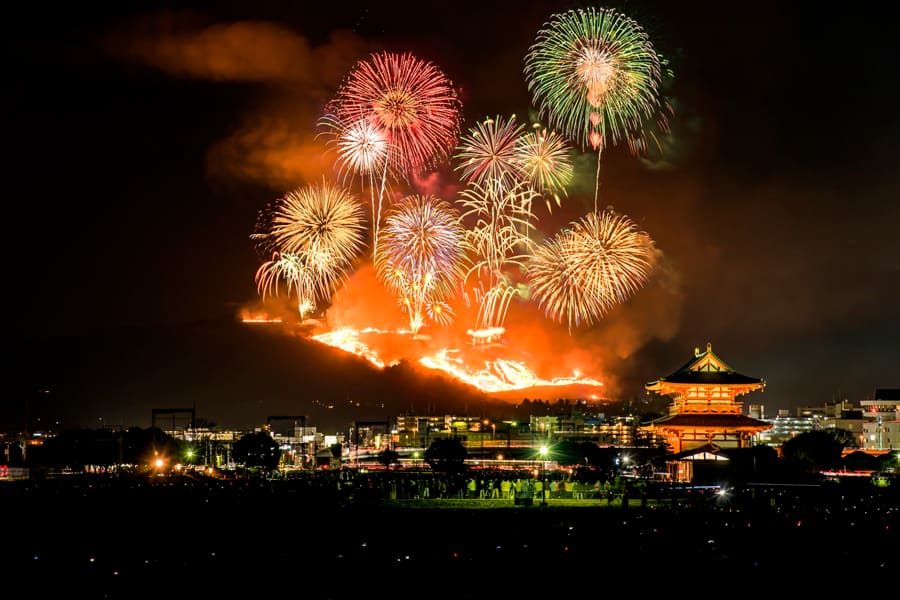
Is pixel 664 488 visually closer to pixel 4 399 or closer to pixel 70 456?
pixel 70 456

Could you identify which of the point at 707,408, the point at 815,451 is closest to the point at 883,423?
the point at 707,408

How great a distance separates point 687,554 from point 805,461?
3689cm

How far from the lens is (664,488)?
1773 inches

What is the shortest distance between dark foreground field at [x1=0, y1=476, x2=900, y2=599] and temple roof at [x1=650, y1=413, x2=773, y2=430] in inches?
1070

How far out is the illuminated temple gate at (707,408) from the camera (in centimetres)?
6519

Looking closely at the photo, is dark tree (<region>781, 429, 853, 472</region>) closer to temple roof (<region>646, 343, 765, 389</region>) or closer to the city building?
temple roof (<region>646, 343, 765, 389</region>)

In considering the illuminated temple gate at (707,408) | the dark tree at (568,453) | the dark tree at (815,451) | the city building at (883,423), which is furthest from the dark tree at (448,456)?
the city building at (883,423)

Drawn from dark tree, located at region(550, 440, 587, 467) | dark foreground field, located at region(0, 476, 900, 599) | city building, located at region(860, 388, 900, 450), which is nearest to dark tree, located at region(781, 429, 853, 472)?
dark tree, located at region(550, 440, 587, 467)

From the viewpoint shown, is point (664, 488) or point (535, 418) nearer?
point (664, 488)

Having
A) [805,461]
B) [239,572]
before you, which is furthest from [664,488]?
[239,572]

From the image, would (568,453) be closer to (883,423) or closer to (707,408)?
(707,408)

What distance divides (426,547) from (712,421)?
44.1 metres

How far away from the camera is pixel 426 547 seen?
24.6m

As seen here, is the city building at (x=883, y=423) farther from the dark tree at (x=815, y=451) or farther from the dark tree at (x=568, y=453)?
the dark tree at (x=568, y=453)
